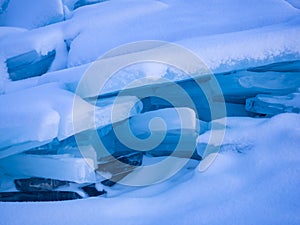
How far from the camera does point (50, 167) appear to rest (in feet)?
5.50

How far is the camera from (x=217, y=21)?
82.3 inches

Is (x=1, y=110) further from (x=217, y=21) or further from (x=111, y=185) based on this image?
(x=217, y=21)

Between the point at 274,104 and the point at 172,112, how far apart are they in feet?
2.61

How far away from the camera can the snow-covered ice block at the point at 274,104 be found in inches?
72.2

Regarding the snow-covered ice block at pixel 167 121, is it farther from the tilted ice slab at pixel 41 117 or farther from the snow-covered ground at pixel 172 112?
the tilted ice slab at pixel 41 117

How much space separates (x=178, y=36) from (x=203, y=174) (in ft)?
4.10

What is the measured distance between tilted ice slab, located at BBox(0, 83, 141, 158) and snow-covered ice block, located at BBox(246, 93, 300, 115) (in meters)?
1.20

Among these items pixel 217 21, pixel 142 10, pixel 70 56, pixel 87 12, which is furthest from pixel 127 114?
pixel 87 12

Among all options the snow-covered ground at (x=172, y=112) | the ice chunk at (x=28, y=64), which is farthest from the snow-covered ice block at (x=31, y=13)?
the ice chunk at (x=28, y=64)

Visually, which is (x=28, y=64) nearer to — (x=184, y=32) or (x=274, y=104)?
(x=184, y=32)

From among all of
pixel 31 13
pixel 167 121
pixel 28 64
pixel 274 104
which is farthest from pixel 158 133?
pixel 31 13

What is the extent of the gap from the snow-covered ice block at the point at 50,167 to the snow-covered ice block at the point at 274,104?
1.39 metres

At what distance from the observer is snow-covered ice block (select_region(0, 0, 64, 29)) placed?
10.8 feet

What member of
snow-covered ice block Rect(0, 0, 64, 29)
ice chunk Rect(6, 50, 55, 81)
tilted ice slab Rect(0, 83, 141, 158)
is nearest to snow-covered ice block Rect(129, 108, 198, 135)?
tilted ice slab Rect(0, 83, 141, 158)
